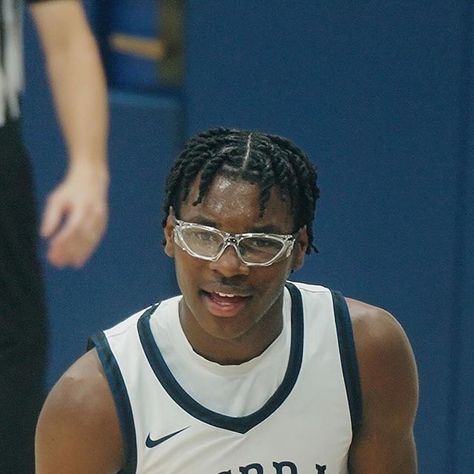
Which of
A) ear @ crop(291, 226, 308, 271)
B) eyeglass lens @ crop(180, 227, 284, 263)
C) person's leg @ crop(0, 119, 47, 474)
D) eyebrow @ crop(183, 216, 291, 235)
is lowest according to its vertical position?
person's leg @ crop(0, 119, 47, 474)

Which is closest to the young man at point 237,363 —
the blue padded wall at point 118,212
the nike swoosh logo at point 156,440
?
the nike swoosh logo at point 156,440

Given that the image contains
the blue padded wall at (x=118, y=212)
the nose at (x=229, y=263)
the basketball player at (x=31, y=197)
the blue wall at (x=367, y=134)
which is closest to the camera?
the nose at (x=229, y=263)

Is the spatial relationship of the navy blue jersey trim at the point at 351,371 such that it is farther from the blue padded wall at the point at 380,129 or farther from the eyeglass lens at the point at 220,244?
the blue padded wall at the point at 380,129

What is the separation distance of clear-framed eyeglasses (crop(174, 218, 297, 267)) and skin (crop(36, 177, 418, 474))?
12 millimetres

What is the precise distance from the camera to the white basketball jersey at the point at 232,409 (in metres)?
2.02

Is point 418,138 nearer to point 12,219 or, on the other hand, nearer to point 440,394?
point 440,394

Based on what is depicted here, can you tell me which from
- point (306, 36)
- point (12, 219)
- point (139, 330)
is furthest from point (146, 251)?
point (139, 330)

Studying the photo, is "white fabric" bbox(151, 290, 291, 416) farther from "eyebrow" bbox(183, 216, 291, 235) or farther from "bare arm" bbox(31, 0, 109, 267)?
"bare arm" bbox(31, 0, 109, 267)

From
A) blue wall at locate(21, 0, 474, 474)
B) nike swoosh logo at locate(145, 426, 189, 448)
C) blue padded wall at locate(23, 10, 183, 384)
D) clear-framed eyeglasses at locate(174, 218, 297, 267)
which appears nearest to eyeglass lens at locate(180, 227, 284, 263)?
clear-framed eyeglasses at locate(174, 218, 297, 267)

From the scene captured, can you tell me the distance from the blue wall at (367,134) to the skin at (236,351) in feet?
3.44

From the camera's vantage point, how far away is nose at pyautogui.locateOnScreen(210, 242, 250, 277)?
6.23 feet

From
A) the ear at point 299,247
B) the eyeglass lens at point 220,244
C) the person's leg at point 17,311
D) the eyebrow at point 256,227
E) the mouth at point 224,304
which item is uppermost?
the eyebrow at point 256,227

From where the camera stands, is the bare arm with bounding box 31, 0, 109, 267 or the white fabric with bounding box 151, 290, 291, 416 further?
the bare arm with bounding box 31, 0, 109, 267

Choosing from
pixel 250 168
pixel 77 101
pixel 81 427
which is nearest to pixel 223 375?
pixel 81 427
